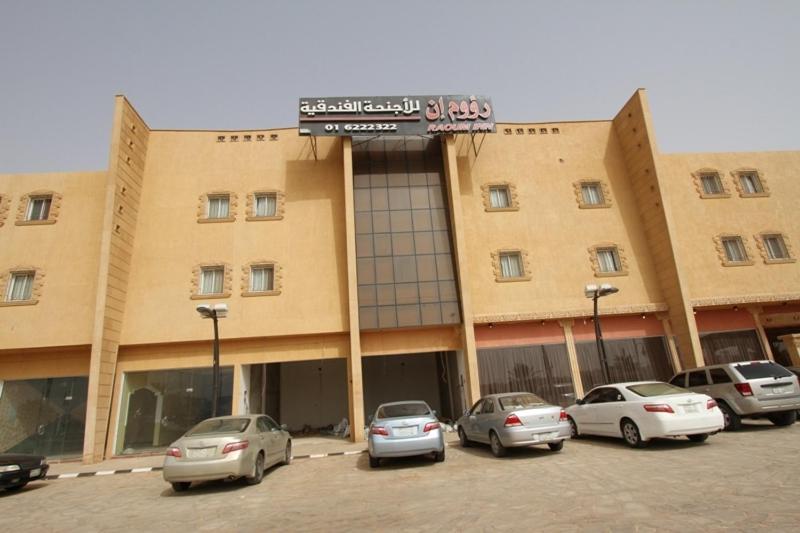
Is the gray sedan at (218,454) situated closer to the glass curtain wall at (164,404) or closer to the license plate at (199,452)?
the license plate at (199,452)

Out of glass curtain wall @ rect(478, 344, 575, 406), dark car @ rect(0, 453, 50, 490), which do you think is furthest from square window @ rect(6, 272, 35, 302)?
glass curtain wall @ rect(478, 344, 575, 406)

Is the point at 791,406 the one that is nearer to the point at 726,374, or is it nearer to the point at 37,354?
the point at 726,374

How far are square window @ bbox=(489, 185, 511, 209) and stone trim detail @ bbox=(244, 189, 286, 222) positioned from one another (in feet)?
31.1

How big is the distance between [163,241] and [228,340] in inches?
207

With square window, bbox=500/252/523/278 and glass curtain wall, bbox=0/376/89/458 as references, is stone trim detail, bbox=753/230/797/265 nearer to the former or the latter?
square window, bbox=500/252/523/278

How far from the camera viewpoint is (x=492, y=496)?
717cm

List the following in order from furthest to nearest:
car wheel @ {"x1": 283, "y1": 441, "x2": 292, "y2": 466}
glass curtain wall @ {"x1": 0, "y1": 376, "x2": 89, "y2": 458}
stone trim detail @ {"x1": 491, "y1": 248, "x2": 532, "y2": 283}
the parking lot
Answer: stone trim detail @ {"x1": 491, "y1": 248, "x2": 532, "y2": 283}
glass curtain wall @ {"x1": 0, "y1": 376, "x2": 89, "y2": 458}
car wheel @ {"x1": 283, "y1": 441, "x2": 292, "y2": 466}
the parking lot

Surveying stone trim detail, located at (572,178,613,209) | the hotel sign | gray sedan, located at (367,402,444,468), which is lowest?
gray sedan, located at (367,402,444,468)

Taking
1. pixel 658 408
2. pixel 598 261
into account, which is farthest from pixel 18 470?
pixel 598 261

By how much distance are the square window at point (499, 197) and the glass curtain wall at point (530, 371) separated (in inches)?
259

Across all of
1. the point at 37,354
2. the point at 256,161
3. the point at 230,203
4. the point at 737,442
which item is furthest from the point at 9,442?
the point at 737,442

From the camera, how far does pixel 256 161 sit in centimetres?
2069

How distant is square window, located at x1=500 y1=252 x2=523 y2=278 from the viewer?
A: 19.7 metres

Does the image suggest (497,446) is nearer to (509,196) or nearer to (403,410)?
(403,410)
